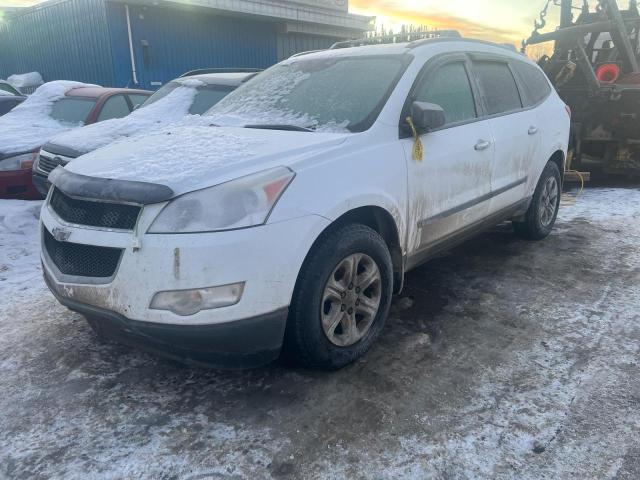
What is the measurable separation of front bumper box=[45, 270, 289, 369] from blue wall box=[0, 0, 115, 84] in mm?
13416

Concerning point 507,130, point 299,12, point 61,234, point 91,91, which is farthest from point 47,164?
point 299,12

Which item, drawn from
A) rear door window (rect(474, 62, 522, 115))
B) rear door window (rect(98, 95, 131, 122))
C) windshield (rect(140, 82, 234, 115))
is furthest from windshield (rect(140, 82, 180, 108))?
rear door window (rect(474, 62, 522, 115))

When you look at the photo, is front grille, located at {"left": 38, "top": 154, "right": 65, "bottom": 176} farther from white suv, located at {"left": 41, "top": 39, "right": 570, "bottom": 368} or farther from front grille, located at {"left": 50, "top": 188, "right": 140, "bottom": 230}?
front grille, located at {"left": 50, "top": 188, "right": 140, "bottom": 230}

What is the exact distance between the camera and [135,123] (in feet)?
20.3

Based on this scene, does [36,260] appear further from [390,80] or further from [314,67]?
[390,80]

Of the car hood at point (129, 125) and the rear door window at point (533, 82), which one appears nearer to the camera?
the rear door window at point (533, 82)

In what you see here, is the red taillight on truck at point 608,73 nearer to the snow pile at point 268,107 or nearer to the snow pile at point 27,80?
the snow pile at point 268,107

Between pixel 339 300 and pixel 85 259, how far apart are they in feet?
4.19

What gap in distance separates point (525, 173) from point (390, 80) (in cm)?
188

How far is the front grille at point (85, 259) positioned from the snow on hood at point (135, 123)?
303 centimetres

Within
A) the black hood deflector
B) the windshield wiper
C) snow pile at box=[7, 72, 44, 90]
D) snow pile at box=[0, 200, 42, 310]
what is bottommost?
snow pile at box=[0, 200, 42, 310]

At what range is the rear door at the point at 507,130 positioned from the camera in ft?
13.4

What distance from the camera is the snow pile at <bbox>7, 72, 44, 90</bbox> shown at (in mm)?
16828

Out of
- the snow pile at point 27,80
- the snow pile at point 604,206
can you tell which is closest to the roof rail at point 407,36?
the snow pile at point 604,206
